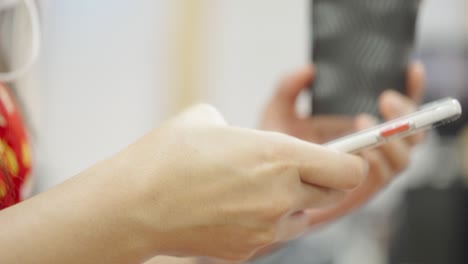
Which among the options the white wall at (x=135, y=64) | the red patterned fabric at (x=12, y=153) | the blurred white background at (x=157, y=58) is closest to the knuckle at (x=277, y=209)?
the red patterned fabric at (x=12, y=153)

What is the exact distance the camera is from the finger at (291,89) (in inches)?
29.2

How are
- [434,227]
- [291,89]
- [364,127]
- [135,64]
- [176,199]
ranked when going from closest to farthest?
[176,199] → [364,127] → [291,89] → [434,227] → [135,64]

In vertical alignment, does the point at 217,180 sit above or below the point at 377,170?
below

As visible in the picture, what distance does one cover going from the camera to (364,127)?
24.2 inches

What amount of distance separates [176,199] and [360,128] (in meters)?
0.28

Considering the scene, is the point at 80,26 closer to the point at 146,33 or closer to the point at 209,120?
the point at 146,33

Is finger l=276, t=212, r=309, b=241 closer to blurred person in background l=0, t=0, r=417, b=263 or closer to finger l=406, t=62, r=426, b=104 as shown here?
blurred person in background l=0, t=0, r=417, b=263

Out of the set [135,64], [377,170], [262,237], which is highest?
[135,64]

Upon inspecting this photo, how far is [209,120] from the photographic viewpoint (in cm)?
40

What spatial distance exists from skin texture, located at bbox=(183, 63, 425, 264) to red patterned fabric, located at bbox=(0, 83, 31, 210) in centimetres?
26

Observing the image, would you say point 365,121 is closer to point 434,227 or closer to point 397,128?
point 397,128

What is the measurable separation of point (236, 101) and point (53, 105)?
49cm

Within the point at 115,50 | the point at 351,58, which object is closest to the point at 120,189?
the point at 351,58

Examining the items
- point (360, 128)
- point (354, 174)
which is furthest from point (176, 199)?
point (360, 128)
